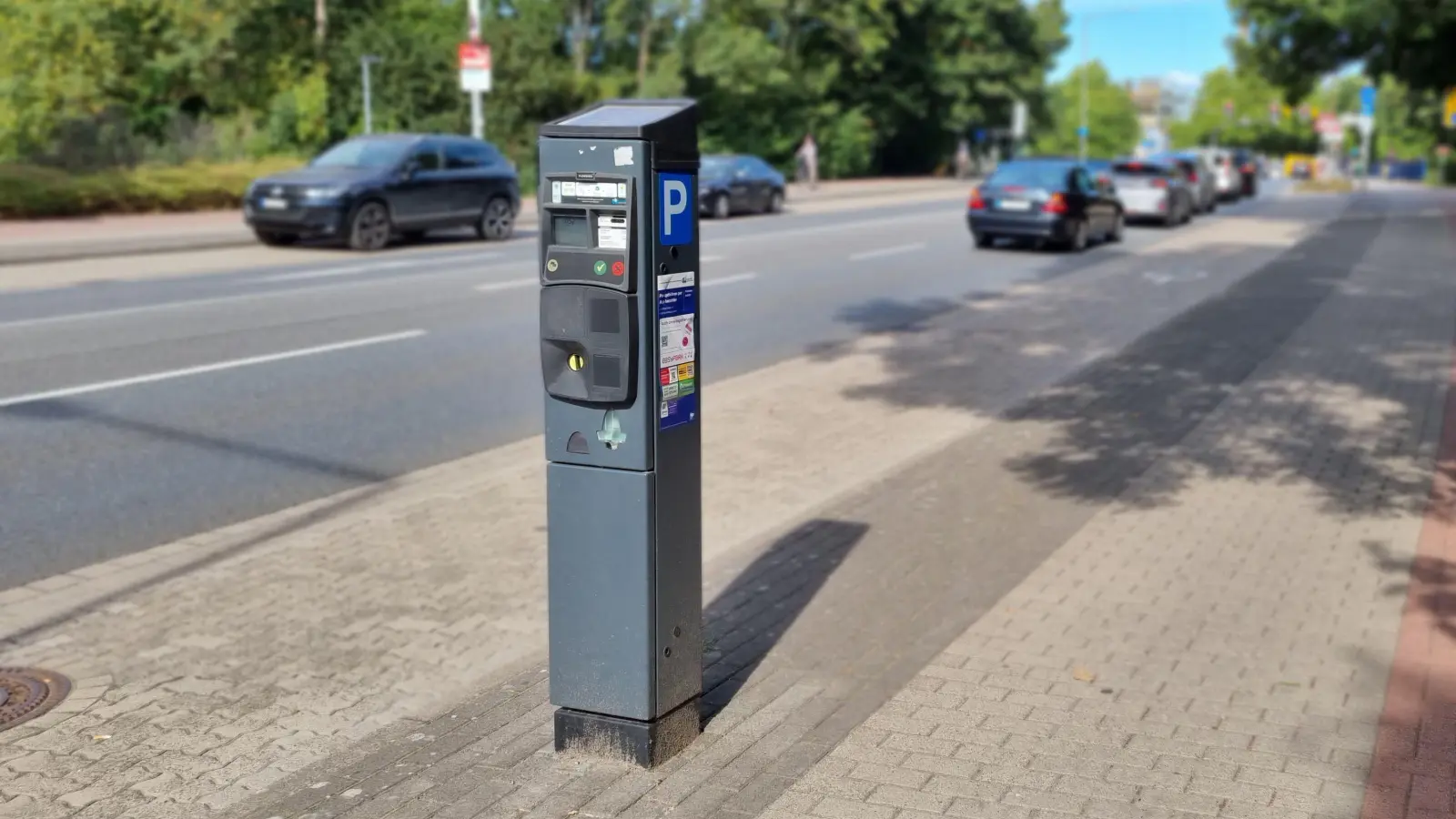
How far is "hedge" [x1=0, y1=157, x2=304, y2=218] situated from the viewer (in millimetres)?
25531

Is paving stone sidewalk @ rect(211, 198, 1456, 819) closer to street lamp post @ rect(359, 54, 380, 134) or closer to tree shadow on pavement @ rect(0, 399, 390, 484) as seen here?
tree shadow on pavement @ rect(0, 399, 390, 484)

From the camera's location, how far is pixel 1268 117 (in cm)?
12825

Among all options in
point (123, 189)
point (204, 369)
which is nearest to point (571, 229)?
point (204, 369)

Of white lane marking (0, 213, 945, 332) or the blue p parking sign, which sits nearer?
the blue p parking sign

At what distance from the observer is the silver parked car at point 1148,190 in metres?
30.6

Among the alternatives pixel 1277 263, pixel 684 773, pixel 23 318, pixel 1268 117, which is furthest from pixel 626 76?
pixel 1268 117

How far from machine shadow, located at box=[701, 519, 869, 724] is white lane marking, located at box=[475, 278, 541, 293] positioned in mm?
10152

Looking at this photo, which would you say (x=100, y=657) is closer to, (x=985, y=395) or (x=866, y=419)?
(x=866, y=419)

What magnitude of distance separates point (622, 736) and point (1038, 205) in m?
19.7

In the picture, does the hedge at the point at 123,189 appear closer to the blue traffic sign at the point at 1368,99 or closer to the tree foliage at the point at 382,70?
the tree foliage at the point at 382,70

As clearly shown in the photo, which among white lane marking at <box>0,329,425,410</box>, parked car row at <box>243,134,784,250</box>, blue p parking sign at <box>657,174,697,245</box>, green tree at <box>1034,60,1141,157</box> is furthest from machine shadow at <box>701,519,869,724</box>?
green tree at <box>1034,60,1141,157</box>

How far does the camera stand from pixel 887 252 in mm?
22688

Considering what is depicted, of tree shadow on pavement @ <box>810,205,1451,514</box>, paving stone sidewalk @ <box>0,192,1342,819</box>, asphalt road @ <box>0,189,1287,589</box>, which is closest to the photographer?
paving stone sidewalk @ <box>0,192,1342,819</box>

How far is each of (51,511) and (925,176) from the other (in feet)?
192
